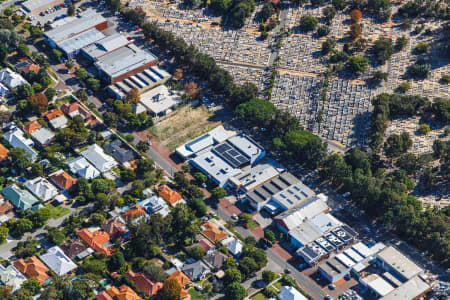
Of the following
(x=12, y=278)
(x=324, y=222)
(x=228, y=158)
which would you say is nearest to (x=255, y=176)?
(x=228, y=158)

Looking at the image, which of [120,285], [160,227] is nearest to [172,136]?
[160,227]

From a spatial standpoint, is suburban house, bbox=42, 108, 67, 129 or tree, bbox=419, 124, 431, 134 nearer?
tree, bbox=419, 124, 431, 134

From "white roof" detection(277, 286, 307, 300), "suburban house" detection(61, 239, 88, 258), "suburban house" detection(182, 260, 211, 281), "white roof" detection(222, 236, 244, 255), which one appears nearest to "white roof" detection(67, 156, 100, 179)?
"suburban house" detection(61, 239, 88, 258)

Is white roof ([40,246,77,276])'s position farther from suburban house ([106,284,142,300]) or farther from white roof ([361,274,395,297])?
white roof ([361,274,395,297])

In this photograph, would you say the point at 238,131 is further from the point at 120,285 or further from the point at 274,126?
the point at 120,285

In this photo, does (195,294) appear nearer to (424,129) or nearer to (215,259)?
(215,259)

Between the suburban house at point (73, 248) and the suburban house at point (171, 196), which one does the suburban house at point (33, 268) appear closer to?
the suburban house at point (73, 248)
